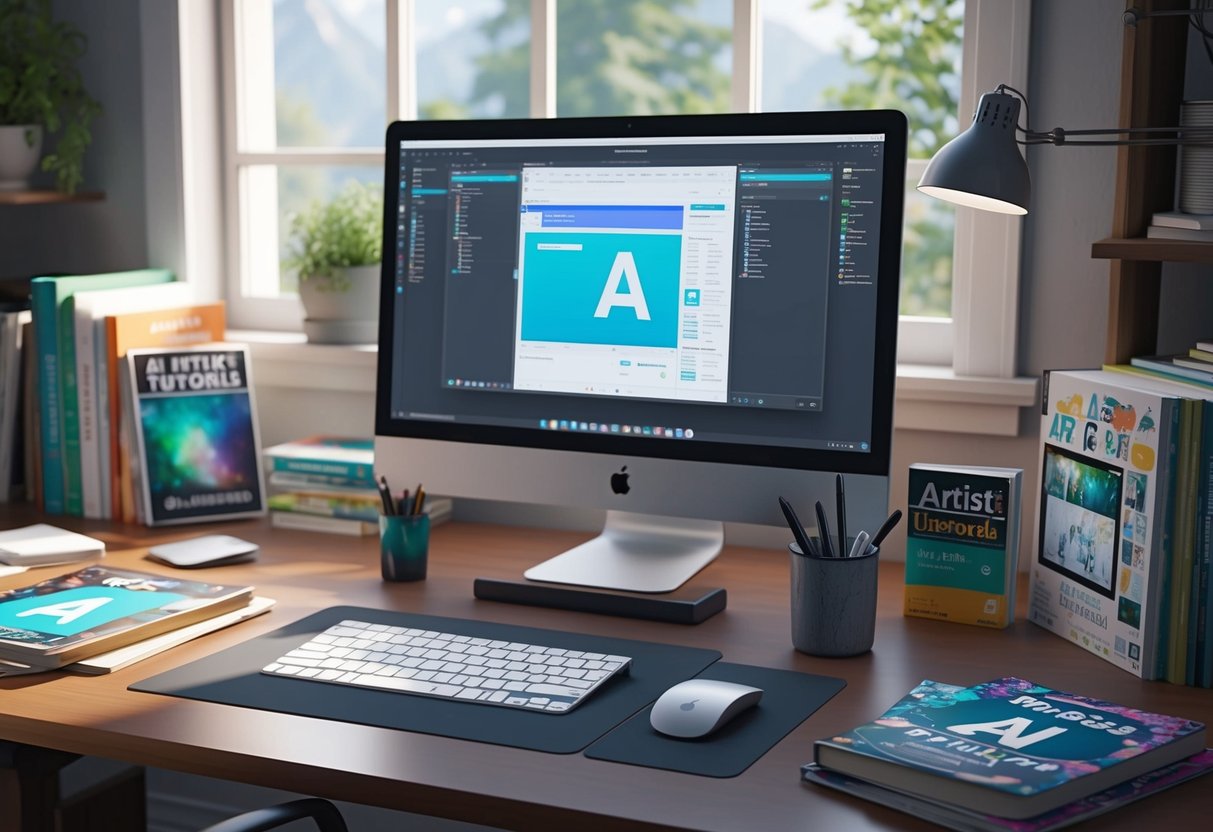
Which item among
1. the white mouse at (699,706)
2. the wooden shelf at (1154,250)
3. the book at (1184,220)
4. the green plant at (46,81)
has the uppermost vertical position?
the green plant at (46,81)

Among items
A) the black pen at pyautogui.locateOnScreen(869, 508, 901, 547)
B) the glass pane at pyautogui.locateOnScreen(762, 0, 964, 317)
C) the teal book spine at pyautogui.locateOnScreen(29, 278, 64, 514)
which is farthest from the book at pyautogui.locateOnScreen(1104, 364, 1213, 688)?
the glass pane at pyautogui.locateOnScreen(762, 0, 964, 317)

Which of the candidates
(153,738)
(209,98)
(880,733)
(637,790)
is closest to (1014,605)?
(880,733)

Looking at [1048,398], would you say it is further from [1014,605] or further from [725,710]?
[725,710]

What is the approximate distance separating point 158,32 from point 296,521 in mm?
859

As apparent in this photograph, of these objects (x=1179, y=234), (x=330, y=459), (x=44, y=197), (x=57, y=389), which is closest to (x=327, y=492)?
(x=330, y=459)

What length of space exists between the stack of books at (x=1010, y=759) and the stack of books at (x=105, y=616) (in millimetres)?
710

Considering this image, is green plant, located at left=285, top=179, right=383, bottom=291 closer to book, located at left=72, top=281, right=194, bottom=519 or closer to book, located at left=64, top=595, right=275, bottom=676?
book, located at left=72, top=281, right=194, bottom=519

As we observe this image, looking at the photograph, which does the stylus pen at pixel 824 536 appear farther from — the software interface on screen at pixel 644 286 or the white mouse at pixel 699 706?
the white mouse at pixel 699 706

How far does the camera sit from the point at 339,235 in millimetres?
2074

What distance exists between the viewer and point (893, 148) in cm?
144

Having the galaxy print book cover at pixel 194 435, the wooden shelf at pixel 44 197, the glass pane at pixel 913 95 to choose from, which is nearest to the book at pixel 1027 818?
the galaxy print book cover at pixel 194 435

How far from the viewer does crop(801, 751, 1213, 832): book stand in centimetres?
95

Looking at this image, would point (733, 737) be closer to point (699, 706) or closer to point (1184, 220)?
point (699, 706)

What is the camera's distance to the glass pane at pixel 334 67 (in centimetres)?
1418
